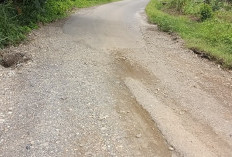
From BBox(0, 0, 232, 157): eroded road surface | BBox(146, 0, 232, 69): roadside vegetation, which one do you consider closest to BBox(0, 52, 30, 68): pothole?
BBox(0, 0, 232, 157): eroded road surface

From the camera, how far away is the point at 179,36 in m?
13.4

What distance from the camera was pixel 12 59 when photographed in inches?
360

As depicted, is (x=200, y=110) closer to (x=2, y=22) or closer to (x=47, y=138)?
(x=47, y=138)

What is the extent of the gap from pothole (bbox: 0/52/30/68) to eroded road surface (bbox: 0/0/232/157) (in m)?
0.29

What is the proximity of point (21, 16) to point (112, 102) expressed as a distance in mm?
7988

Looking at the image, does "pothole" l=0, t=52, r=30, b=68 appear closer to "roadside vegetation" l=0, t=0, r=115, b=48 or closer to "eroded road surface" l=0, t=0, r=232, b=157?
"eroded road surface" l=0, t=0, r=232, b=157

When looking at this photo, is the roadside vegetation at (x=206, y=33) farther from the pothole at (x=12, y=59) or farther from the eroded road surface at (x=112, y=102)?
the pothole at (x=12, y=59)

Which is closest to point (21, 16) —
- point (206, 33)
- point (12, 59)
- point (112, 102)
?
point (12, 59)

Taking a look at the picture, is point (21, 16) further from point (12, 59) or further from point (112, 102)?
point (112, 102)

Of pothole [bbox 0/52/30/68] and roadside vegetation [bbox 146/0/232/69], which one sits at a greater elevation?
pothole [bbox 0/52/30/68]

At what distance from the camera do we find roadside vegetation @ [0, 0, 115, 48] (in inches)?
421

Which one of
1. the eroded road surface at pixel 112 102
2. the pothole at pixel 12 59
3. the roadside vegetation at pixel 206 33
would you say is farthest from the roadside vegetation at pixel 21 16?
the roadside vegetation at pixel 206 33

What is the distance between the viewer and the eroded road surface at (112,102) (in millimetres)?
5387

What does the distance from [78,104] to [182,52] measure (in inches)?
230
